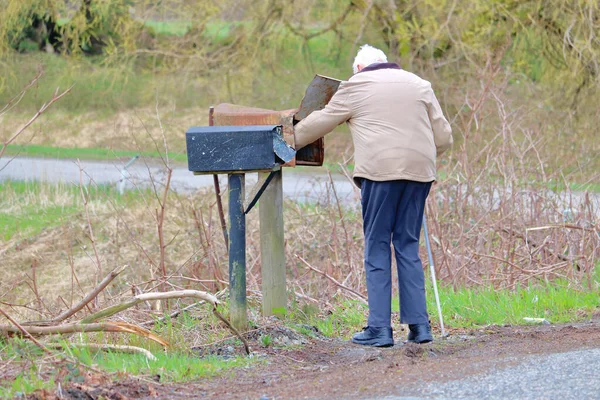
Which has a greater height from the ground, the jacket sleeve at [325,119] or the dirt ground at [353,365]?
the jacket sleeve at [325,119]

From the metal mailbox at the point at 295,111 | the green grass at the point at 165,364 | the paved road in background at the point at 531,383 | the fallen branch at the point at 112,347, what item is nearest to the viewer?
the paved road in background at the point at 531,383

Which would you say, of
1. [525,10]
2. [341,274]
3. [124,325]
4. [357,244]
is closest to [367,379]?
[124,325]

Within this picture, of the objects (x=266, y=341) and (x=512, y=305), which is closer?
(x=266, y=341)

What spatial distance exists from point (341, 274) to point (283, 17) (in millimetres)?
8464

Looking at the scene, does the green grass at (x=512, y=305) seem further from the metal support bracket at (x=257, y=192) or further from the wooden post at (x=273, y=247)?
the metal support bracket at (x=257, y=192)

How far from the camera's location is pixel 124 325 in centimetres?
532

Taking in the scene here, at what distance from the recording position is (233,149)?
216 inches

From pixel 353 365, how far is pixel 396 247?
0.90 meters

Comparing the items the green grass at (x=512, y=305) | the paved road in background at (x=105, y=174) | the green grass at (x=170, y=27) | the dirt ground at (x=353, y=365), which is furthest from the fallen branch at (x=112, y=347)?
the green grass at (x=170, y=27)

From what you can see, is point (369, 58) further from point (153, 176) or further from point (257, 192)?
point (153, 176)

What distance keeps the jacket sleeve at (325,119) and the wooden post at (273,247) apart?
0.45 meters

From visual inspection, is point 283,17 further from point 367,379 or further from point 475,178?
point 367,379

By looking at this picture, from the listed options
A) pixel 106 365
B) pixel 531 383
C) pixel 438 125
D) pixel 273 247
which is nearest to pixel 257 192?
pixel 273 247

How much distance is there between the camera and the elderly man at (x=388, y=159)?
5496 millimetres
